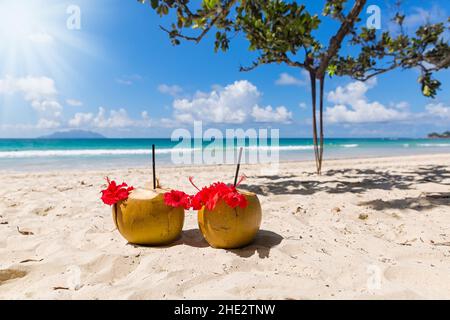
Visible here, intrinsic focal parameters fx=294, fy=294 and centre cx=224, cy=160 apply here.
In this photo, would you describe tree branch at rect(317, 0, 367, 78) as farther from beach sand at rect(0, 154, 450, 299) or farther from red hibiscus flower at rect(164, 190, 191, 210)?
red hibiscus flower at rect(164, 190, 191, 210)

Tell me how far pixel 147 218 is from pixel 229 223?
671mm

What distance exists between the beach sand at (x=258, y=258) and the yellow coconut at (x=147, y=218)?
10 centimetres

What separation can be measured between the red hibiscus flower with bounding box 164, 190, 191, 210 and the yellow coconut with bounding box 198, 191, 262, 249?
0.46 feet

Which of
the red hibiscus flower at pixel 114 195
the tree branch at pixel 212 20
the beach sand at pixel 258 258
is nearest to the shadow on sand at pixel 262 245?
the beach sand at pixel 258 258

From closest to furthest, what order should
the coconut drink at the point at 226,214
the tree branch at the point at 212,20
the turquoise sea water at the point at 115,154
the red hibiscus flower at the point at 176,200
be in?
the coconut drink at the point at 226,214, the red hibiscus flower at the point at 176,200, the tree branch at the point at 212,20, the turquoise sea water at the point at 115,154

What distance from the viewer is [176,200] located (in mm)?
2398

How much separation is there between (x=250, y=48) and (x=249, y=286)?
626 cm

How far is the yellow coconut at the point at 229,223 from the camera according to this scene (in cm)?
227

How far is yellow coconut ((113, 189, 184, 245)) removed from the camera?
2379mm

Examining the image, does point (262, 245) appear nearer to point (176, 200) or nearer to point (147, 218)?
point (176, 200)

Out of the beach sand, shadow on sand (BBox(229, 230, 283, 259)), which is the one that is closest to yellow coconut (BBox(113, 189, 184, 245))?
the beach sand

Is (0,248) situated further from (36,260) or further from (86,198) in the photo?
(86,198)

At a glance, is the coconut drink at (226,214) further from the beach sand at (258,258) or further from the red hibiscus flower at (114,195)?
the red hibiscus flower at (114,195)

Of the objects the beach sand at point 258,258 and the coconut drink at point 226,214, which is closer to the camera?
the beach sand at point 258,258
